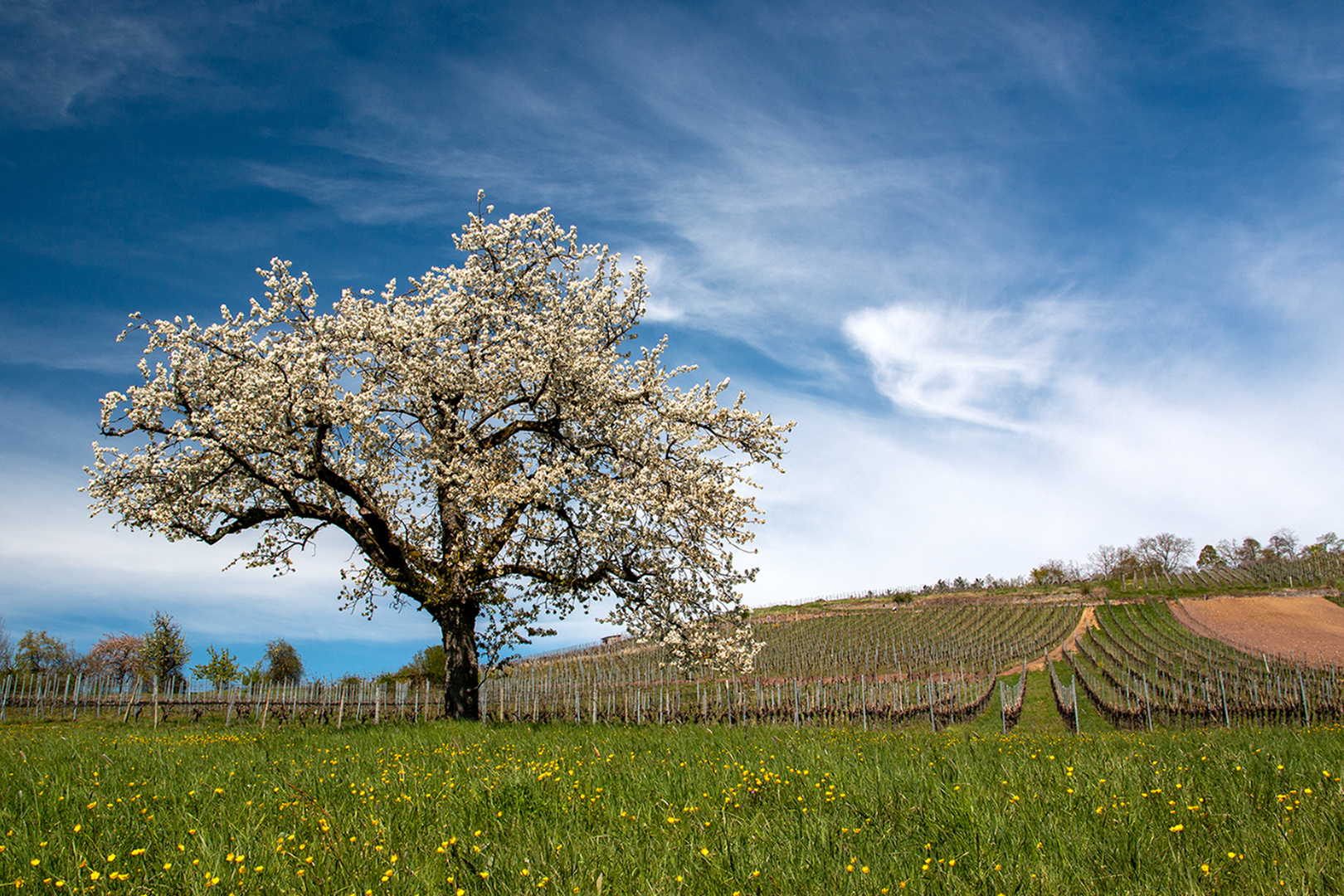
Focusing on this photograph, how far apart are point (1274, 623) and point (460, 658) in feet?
227

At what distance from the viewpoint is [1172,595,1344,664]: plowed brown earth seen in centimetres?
5147

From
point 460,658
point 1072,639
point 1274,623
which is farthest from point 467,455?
point 1274,623

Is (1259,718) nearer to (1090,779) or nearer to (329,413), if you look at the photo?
(1090,779)

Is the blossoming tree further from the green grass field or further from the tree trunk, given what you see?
the green grass field

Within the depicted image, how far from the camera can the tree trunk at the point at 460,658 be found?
60.1ft

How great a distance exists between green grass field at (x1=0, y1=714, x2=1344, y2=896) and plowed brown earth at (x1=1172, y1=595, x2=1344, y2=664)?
5293cm

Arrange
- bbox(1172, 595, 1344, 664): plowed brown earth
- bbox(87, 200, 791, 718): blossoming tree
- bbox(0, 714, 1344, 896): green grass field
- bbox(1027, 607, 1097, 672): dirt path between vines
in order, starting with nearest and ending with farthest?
bbox(0, 714, 1344, 896): green grass field, bbox(87, 200, 791, 718): blossoming tree, bbox(1172, 595, 1344, 664): plowed brown earth, bbox(1027, 607, 1097, 672): dirt path between vines

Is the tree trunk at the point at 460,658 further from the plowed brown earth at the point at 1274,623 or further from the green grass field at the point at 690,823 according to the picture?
the plowed brown earth at the point at 1274,623

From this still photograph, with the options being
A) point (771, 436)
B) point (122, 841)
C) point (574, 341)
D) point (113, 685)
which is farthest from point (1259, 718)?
point (113, 685)

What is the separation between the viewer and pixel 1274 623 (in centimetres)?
6134

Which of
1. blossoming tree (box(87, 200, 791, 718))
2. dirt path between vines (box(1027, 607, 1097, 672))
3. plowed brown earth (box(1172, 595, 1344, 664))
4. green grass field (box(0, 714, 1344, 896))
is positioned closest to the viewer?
green grass field (box(0, 714, 1344, 896))

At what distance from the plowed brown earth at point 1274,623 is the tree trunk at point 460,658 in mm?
50462

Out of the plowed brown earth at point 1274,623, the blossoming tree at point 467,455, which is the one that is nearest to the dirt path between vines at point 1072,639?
the plowed brown earth at point 1274,623

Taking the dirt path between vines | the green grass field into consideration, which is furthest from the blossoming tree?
the dirt path between vines
